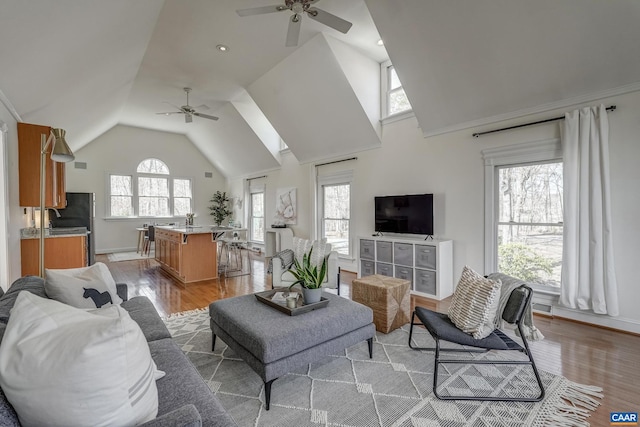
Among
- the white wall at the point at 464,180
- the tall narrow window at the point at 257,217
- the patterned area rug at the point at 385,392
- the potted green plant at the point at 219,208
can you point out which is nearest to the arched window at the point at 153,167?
the potted green plant at the point at 219,208

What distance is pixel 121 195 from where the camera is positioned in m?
8.70

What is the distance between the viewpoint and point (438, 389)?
6.89 feet

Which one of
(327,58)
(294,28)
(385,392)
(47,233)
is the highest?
(327,58)

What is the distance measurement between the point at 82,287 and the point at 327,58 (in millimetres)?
4140

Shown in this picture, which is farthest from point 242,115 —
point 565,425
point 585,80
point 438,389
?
point 565,425

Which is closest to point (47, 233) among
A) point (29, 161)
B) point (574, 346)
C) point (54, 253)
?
point (54, 253)

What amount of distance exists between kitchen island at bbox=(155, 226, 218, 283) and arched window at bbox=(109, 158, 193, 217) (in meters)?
4.22

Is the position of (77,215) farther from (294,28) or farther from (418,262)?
(418,262)

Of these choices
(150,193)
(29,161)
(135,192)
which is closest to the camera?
(29,161)

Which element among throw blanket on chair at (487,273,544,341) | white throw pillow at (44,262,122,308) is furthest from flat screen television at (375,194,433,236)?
white throw pillow at (44,262,122,308)

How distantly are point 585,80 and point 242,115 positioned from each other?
6.08 metres

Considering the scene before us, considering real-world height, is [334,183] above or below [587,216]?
above

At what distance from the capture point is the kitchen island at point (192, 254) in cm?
507

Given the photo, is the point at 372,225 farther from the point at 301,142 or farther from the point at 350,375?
the point at 350,375
